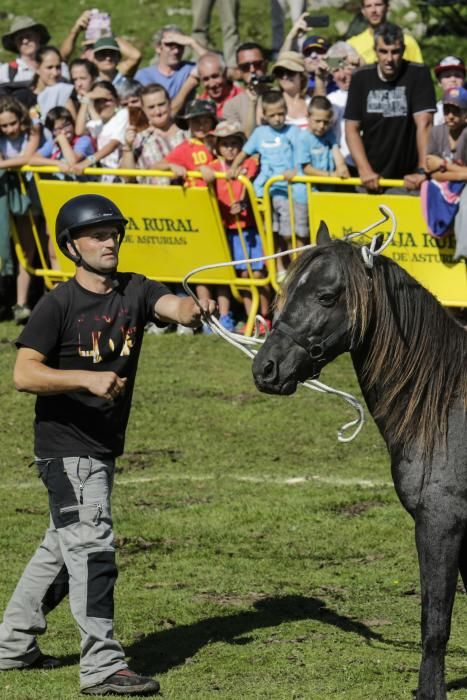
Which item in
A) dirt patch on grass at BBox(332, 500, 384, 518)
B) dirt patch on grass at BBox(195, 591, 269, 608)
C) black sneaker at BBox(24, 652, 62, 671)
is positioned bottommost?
dirt patch on grass at BBox(332, 500, 384, 518)

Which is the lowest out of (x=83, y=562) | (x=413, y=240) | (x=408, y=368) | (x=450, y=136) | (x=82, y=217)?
(x=413, y=240)

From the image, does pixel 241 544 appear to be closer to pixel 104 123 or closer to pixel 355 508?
pixel 355 508

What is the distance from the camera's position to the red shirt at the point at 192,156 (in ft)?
42.1

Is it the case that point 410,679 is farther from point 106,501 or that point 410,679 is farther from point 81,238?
point 81,238

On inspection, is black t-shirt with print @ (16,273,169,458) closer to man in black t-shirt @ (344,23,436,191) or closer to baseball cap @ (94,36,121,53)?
man in black t-shirt @ (344,23,436,191)

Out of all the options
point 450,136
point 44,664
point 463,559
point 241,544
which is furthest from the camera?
point 450,136

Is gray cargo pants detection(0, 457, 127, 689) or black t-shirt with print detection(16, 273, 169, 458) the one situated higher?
black t-shirt with print detection(16, 273, 169, 458)

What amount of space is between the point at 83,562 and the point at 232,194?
7.03 metres

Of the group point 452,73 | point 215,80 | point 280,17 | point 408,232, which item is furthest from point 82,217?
point 280,17

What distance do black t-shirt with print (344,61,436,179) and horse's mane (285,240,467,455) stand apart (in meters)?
6.68

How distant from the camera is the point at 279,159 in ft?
41.1

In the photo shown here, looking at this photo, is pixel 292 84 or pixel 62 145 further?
pixel 62 145

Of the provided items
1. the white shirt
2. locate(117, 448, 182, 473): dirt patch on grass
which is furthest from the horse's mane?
the white shirt

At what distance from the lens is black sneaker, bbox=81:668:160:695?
6059 mm
